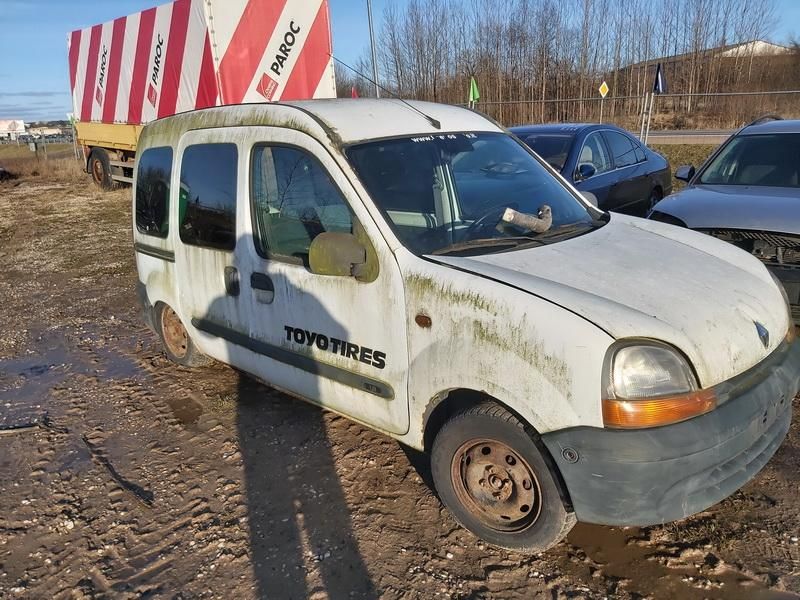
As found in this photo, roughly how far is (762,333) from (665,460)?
0.80 meters

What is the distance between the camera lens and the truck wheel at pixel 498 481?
254 cm

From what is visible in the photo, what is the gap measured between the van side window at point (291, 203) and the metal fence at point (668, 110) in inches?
853

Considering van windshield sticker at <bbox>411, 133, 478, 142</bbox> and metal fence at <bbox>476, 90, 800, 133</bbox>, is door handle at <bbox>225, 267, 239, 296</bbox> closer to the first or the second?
van windshield sticker at <bbox>411, 133, 478, 142</bbox>

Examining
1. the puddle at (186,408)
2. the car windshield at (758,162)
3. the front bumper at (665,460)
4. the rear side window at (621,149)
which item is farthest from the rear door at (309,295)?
the rear side window at (621,149)

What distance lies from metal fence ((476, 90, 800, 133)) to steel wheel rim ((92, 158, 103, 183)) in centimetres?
1759

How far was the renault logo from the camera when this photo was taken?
2.62 m

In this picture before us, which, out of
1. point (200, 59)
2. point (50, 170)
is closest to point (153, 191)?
point (200, 59)

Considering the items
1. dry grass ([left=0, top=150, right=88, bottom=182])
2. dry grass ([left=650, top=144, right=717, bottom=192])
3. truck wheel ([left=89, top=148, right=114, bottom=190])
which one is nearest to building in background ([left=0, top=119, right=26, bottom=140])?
dry grass ([left=0, top=150, right=88, bottom=182])

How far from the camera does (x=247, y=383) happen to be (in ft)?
15.8

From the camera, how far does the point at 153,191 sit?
456 cm

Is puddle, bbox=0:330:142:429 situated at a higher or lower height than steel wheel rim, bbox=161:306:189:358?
lower

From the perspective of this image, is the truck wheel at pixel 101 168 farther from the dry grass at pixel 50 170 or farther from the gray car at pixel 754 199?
the gray car at pixel 754 199

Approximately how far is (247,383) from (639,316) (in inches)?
130

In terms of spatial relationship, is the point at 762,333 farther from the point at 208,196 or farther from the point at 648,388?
the point at 208,196
